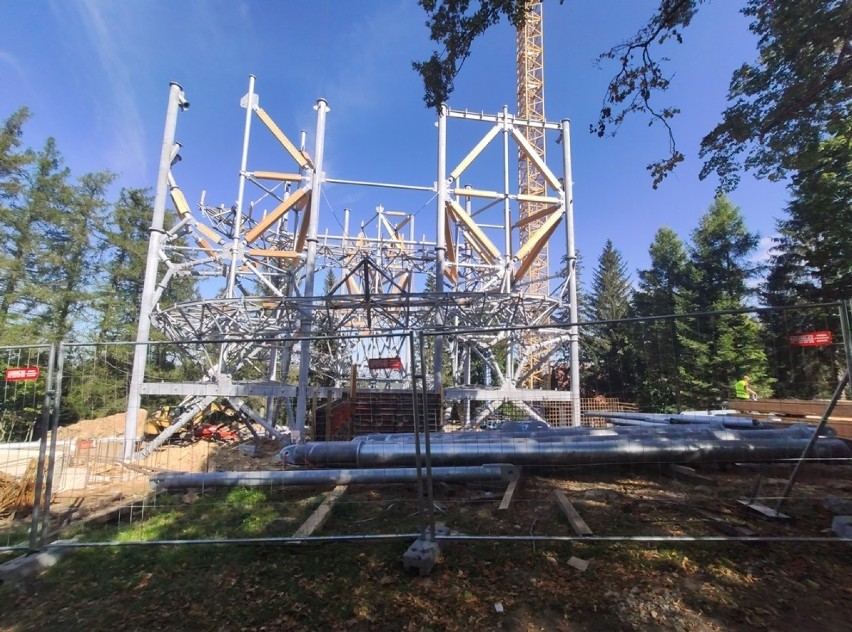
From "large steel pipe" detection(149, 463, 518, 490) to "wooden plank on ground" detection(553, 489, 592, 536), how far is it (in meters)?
0.90

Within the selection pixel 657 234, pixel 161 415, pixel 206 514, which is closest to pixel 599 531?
pixel 206 514

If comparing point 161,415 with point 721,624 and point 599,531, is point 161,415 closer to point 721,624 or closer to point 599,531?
point 599,531

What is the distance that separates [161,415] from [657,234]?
144 ft

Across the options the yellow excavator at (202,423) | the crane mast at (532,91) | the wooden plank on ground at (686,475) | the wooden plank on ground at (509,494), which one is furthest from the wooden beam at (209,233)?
the crane mast at (532,91)

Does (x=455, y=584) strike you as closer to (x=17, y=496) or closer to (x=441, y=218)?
(x=17, y=496)

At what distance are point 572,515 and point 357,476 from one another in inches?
118

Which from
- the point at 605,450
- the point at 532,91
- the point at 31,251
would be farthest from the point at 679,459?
the point at 532,91

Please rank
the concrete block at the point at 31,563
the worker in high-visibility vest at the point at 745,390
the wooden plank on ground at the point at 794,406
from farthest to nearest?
the worker in high-visibility vest at the point at 745,390
the wooden plank on ground at the point at 794,406
the concrete block at the point at 31,563

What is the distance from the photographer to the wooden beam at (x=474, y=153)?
1606cm

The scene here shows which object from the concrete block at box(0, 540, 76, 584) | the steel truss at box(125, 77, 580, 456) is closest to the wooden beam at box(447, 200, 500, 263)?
the steel truss at box(125, 77, 580, 456)

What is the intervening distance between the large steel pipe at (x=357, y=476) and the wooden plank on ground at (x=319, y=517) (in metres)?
0.33

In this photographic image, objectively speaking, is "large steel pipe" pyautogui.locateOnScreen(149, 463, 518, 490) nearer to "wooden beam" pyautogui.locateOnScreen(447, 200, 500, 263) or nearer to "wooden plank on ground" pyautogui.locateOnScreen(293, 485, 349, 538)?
"wooden plank on ground" pyautogui.locateOnScreen(293, 485, 349, 538)

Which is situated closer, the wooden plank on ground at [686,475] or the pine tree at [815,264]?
Result: the pine tree at [815,264]

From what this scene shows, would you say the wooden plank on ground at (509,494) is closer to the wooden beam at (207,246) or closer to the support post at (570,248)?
the support post at (570,248)
